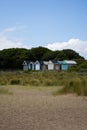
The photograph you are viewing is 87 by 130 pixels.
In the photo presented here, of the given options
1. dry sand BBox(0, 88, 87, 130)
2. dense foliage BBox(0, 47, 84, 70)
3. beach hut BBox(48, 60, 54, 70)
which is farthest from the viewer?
beach hut BBox(48, 60, 54, 70)

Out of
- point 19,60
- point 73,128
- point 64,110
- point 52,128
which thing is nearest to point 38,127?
point 52,128

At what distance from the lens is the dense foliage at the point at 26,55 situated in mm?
77062

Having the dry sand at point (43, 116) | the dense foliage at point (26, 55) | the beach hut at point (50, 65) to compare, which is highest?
the dense foliage at point (26, 55)

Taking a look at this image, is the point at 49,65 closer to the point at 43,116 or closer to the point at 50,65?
the point at 50,65

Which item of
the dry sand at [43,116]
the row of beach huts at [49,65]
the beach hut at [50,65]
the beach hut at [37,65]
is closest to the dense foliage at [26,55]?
the row of beach huts at [49,65]

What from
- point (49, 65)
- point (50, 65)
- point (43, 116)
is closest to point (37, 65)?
point (49, 65)

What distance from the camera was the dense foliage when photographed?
77.1 m

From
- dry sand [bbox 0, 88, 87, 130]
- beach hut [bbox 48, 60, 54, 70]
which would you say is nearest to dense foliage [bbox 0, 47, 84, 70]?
beach hut [bbox 48, 60, 54, 70]

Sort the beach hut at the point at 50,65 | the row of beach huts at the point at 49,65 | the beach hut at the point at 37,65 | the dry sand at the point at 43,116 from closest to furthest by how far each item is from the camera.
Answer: the dry sand at the point at 43,116 < the row of beach huts at the point at 49,65 < the beach hut at the point at 50,65 < the beach hut at the point at 37,65

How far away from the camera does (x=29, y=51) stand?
8388 centimetres

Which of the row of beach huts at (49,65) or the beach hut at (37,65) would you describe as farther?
the beach hut at (37,65)

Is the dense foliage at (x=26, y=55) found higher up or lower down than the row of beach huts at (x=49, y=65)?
higher up

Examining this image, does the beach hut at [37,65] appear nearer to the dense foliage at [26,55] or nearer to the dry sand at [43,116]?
the dense foliage at [26,55]

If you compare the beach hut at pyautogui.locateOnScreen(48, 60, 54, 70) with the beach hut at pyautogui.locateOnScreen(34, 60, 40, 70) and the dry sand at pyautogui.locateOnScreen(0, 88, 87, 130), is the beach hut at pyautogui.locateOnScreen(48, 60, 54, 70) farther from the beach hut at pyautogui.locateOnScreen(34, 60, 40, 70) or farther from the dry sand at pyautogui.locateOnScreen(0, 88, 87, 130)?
the dry sand at pyautogui.locateOnScreen(0, 88, 87, 130)
